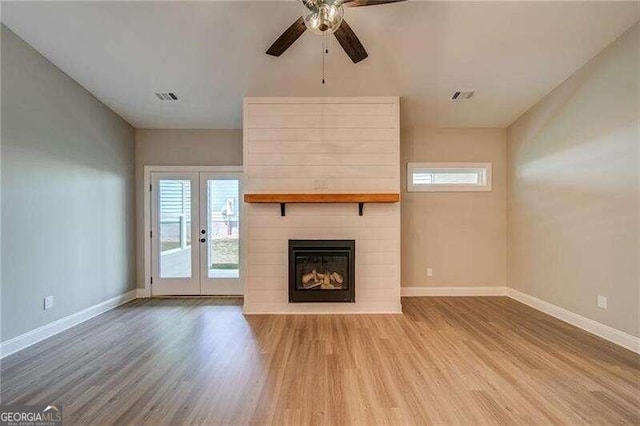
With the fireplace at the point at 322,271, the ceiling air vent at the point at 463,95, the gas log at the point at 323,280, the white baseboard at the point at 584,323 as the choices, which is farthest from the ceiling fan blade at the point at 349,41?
the white baseboard at the point at 584,323

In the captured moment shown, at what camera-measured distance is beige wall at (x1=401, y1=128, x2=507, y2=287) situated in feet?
16.6

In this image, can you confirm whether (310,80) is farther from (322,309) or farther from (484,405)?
(484,405)

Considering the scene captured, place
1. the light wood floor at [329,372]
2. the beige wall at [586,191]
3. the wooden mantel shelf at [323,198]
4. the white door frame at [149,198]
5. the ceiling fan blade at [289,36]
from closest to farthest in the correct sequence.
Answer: the light wood floor at [329,372], the ceiling fan blade at [289,36], the beige wall at [586,191], the wooden mantel shelf at [323,198], the white door frame at [149,198]

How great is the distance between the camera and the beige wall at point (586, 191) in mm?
3121

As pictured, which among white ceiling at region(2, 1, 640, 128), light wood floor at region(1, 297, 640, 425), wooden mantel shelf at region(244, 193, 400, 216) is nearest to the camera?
light wood floor at region(1, 297, 640, 425)

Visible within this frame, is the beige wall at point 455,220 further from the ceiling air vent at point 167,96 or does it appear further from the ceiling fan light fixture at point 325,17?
the ceiling air vent at point 167,96

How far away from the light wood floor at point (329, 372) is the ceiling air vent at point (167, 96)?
2891 millimetres

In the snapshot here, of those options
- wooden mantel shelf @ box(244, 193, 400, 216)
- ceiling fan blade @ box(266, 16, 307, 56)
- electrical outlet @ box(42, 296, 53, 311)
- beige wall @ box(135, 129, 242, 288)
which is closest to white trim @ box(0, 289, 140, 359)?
electrical outlet @ box(42, 296, 53, 311)

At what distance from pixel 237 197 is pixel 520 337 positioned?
4.13 meters

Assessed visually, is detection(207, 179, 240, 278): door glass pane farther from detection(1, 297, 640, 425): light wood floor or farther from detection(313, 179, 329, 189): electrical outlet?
detection(313, 179, 329, 189): electrical outlet

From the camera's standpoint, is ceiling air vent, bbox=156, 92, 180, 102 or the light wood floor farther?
ceiling air vent, bbox=156, 92, 180, 102

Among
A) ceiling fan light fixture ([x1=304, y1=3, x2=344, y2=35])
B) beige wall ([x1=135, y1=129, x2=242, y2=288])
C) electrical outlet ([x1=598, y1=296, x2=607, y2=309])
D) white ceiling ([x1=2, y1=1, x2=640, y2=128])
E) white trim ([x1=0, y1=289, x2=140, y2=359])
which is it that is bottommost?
white trim ([x1=0, y1=289, x2=140, y2=359])

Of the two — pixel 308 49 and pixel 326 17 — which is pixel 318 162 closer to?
pixel 308 49

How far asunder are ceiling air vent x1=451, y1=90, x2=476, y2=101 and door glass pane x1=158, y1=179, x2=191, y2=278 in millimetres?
4108
